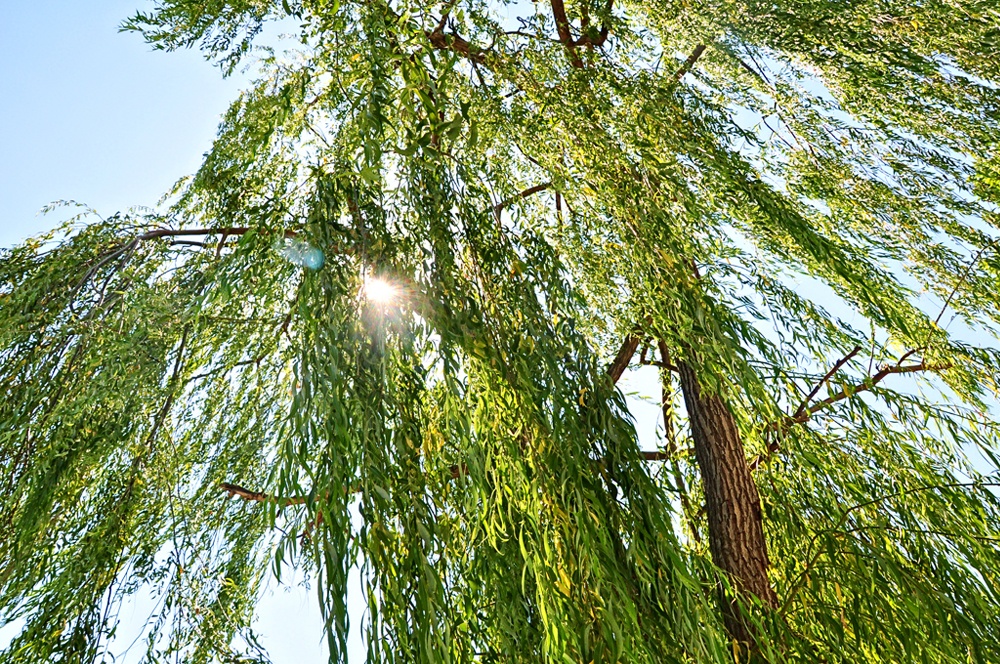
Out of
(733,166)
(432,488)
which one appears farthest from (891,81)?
(432,488)

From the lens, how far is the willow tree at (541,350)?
122cm

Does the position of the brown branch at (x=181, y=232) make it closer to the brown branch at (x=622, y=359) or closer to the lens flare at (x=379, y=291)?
the lens flare at (x=379, y=291)

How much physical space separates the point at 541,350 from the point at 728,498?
0.94 metres

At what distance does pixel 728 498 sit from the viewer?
2.04 metres

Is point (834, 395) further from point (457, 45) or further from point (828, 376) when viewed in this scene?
point (457, 45)

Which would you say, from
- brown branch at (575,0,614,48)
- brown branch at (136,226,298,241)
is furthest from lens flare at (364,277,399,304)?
brown branch at (575,0,614,48)

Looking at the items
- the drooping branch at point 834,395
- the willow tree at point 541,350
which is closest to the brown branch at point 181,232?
the willow tree at point 541,350

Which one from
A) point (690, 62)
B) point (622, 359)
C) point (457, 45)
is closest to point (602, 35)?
point (690, 62)

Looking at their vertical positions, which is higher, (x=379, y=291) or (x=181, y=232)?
(x=181, y=232)

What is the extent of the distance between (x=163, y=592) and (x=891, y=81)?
2151 millimetres

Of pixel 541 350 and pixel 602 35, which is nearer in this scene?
pixel 541 350

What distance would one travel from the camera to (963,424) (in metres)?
1.72

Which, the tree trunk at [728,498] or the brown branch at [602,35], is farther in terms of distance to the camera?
the brown branch at [602,35]

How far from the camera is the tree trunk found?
192cm
